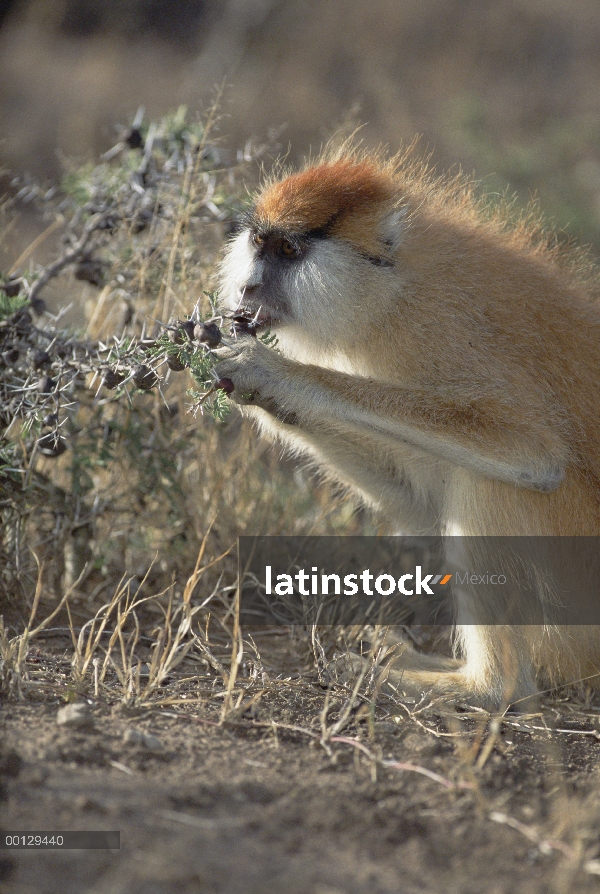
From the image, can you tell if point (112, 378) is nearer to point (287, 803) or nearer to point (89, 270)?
point (89, 270)

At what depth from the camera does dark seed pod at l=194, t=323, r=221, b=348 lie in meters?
2.41

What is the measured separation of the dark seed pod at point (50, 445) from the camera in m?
2.94

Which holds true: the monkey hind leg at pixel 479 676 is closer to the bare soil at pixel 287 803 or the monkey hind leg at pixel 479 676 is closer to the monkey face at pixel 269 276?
the bare soil at pixel 287 803

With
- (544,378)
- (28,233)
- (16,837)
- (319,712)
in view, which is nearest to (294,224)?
(544,378)

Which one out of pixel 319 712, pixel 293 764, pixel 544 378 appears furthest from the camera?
pixel 544 378

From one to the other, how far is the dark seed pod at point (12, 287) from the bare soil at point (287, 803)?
4.97 feet

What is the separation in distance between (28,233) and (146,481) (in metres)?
4.94

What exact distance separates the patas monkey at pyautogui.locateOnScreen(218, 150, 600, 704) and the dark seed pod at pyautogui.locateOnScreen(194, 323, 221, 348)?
0.26m

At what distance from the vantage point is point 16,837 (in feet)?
5.49

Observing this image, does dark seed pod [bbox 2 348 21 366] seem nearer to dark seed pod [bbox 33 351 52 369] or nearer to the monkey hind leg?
dark seed pod [bbox 33 351 52 369]

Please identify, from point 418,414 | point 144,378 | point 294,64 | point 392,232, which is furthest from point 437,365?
point 294,64

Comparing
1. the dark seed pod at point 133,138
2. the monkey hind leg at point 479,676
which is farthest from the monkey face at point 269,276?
the monkey hind leg at point 479,676

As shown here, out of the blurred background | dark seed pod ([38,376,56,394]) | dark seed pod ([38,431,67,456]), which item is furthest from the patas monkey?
the blurred background

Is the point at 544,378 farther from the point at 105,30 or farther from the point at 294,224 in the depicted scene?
the point at 105,30
